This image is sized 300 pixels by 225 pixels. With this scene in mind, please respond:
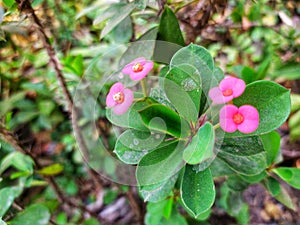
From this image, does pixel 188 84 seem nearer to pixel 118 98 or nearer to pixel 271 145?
pixel 118 98

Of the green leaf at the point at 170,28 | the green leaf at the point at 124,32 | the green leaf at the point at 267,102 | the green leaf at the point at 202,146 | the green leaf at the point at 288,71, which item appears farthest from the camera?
the green leaf at the point at 288,71

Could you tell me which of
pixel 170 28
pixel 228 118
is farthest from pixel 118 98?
pixel 170 28

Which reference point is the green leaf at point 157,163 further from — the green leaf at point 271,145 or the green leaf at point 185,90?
the green leaf at point 271,145

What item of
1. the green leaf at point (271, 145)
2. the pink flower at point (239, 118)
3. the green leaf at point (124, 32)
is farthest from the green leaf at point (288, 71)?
the pink flower at point (239, 118)

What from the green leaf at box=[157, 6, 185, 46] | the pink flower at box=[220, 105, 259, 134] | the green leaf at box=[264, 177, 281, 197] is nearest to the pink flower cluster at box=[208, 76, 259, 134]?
the pink flower at box=[220, 105, 259, 134]

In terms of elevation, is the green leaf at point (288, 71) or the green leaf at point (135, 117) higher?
the green leaf at point (135, 117)

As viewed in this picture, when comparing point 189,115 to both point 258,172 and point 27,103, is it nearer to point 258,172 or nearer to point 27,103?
point 258,172

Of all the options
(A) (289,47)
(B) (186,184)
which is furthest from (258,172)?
(A) (289,47)

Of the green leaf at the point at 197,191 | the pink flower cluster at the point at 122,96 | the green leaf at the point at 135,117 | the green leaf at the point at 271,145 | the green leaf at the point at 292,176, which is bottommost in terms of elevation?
the green leaf at the point at 292,176
